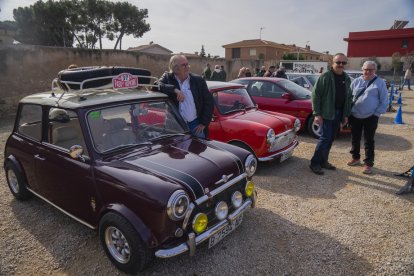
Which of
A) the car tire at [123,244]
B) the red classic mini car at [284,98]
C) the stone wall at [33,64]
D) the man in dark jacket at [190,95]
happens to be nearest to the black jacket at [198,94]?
the man in dark jacket at [190,95]

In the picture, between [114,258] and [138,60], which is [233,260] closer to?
[114,258]

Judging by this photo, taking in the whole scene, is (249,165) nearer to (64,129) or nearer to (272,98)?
(64,129)

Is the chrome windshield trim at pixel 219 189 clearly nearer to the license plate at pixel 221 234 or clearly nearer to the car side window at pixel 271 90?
the license plate at pixel 221 234

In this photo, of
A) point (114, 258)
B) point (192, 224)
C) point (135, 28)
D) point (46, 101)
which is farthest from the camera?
point (135, 28)

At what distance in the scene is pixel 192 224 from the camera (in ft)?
8.91

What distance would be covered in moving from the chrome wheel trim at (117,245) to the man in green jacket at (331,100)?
3772 mm

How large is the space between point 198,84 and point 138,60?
12074 millimetres

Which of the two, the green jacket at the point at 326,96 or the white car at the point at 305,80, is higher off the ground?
the white car at the point at 305,80

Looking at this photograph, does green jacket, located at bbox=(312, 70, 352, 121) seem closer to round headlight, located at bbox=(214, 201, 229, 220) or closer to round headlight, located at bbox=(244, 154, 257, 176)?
round headlight, located at bbox=(244, 154, 257, 176)

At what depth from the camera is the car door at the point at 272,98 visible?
7906 mm

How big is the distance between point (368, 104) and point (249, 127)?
207cm

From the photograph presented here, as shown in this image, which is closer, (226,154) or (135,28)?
(226,154)

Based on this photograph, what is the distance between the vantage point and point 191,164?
9.93ft

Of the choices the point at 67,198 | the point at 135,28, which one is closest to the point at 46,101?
the point at 67,198
